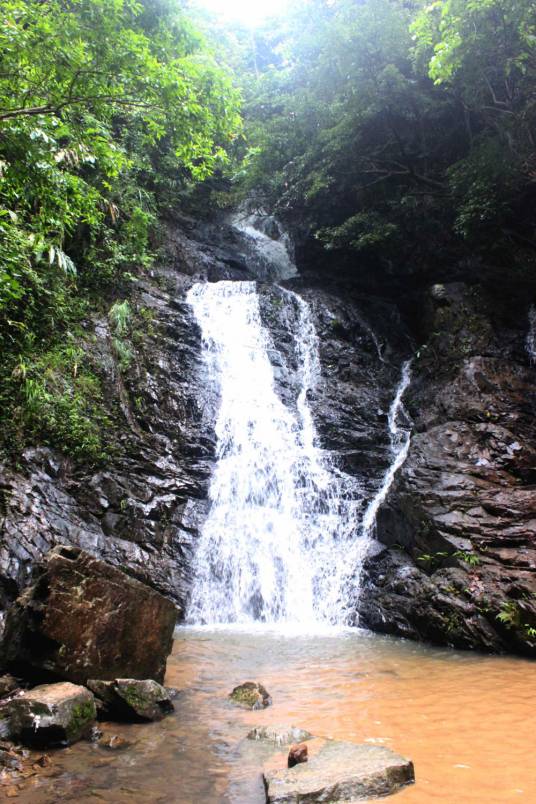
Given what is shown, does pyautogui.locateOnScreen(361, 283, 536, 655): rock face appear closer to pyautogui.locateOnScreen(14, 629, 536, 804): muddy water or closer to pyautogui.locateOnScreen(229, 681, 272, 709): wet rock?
pyautogui.locateOnScreen(14, 629, 536, 804): muddy water

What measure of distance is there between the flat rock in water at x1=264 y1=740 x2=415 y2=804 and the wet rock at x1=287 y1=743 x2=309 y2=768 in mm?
62

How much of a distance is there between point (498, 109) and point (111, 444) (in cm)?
1135

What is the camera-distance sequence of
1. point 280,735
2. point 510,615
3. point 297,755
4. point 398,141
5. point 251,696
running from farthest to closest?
point 398,141
point 510,615
point 251,696
point 280,735
point 297,755

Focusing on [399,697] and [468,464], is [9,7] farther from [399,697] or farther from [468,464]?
[468,464]

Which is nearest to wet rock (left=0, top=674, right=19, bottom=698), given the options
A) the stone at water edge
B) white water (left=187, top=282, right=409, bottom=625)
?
the stone at water edge

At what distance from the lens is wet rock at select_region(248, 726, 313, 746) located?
406 cm

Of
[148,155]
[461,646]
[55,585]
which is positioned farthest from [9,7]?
[148,155]

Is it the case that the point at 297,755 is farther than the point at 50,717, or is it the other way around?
the point at 50,717

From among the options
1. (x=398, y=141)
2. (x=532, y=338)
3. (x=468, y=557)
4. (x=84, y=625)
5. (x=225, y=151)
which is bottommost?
(x=84, y=625)

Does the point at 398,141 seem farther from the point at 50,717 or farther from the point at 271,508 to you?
the point at 50,717

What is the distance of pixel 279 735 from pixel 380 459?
8.06 metres

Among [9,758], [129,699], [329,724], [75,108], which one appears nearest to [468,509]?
[329,724]

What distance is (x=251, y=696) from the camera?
501cm

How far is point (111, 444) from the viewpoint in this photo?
10.3 metres
